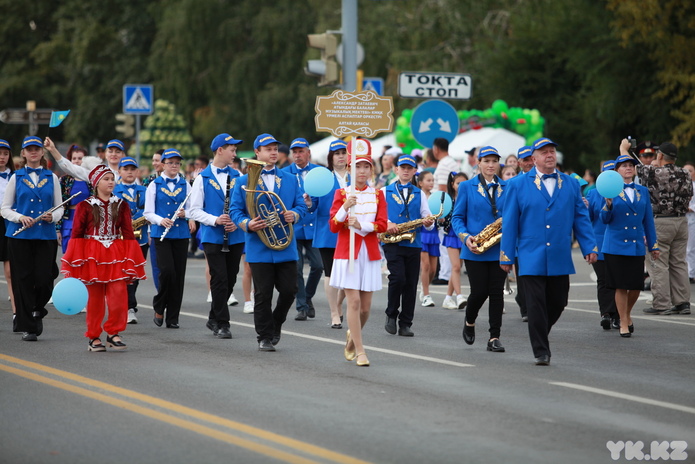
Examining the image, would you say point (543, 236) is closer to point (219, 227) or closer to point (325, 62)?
point (219, 227)

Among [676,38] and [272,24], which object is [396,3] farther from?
[676,38]

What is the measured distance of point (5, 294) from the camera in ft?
58.4

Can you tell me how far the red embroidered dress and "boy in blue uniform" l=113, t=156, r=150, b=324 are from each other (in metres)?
2.40

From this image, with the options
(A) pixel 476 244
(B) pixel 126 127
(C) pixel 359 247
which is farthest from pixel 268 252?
(B) pixel 126 127

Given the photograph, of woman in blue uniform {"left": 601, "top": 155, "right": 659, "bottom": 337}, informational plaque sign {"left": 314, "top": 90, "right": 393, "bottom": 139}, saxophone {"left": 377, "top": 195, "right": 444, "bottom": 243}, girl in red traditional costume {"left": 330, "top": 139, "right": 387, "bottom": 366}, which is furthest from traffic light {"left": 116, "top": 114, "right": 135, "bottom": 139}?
girl in red traditional costume {"left": 330, "top": 139, "right": 387, "bottom": 366}

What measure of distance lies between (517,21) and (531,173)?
3043 cm

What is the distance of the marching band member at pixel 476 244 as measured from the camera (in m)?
12.2

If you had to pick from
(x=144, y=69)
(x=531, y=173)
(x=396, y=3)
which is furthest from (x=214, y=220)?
(x=144, y=69)

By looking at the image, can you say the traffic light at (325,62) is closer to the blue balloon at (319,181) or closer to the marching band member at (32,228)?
the marching band member at (32,228)

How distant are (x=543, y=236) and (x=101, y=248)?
165 inches

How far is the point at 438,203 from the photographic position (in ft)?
50.9

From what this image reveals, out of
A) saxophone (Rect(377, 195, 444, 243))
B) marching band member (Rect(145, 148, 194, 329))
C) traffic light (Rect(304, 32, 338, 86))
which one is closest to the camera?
saxophone (Rect(377, 195, 444, 243))

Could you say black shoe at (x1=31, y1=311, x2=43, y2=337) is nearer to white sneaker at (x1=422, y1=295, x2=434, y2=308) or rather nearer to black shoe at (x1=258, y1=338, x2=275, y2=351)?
black shoe at (x1=258, y1=338, x2=275, y2=351)

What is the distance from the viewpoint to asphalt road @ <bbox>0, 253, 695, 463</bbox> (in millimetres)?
7516
